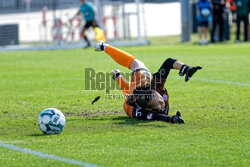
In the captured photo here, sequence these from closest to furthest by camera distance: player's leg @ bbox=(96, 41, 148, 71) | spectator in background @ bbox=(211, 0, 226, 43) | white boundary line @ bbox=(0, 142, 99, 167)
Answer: white boundary line @ bbox=(0, 142, 99, 167)
player's leg @ bbox=(96, 41, 148, 71)
spectator in background @ bbox=(211, 0, 226, 43)

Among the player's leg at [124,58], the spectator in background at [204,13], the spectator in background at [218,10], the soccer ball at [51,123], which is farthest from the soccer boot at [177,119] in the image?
the spectator in background at [218,10]

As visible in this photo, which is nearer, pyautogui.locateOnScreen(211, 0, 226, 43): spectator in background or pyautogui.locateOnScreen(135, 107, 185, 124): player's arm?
pyautogui.locateOnScreen(135, 107, 185, 124): player's arm

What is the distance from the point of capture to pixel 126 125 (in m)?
8.19

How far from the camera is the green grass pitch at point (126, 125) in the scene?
20.3ft

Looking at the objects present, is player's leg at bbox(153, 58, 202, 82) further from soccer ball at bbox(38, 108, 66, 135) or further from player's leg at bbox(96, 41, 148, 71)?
soccer ball at bbox(38, 108, 66, 135)

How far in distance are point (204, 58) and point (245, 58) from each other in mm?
1429

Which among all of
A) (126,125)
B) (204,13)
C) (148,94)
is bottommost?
(126,125)

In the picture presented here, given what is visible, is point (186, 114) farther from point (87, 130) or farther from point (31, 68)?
point (31, 68)

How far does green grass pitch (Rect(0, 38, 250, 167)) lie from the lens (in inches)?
243

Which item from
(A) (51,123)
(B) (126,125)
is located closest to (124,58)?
(B) (126,125)

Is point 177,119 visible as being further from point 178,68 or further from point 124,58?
point 124,58

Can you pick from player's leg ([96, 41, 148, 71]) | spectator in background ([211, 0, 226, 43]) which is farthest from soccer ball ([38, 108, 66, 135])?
spectator in background ([211, 0, 226, 43])

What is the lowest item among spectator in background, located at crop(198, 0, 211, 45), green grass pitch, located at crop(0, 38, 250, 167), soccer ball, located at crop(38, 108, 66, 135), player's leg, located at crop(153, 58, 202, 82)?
green grass pitch, located at crop(0, 38, 250, 167)

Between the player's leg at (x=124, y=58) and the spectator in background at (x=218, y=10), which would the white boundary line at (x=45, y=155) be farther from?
the spectator in background at (x=218, y=10)
